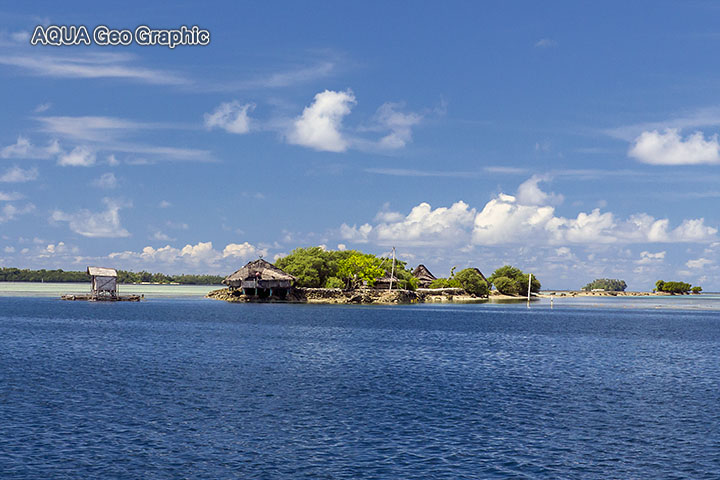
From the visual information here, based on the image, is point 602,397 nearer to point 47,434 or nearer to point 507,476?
point 507,476

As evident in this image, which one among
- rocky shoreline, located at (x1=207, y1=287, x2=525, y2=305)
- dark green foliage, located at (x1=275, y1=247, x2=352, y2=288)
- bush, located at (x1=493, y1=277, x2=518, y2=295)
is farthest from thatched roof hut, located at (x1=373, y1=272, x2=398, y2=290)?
bush, located at (x1=493, y1=277, x2=518, y2=295)

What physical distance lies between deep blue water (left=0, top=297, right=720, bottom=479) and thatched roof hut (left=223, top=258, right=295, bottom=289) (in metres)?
73.2

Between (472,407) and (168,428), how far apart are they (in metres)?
14.3

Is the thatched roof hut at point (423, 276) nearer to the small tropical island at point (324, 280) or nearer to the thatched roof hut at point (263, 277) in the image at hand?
the small tropical island at point (324, 280)

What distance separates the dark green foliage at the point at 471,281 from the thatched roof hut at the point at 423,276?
8.55 metres

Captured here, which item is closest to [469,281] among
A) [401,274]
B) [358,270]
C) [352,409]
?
[401,274]

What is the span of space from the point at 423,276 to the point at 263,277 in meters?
65.0

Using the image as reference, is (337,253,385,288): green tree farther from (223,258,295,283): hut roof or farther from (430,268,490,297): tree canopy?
(430,268,490,297): tree canopy

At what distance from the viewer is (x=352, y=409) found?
29953mm

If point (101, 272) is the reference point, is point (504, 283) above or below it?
below

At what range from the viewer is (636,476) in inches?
804

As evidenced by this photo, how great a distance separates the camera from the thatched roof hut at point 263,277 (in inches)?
5330

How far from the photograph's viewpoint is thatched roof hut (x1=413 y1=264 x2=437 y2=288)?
604 ft

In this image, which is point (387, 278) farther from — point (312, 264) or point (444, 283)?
point (444, 283)
